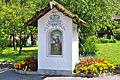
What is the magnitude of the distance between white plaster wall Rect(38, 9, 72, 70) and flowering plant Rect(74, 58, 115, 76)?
514 mm

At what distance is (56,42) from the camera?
14992 millimetres

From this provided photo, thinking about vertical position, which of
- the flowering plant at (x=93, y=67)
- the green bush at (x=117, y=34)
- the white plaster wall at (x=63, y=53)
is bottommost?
the flowering plant at (x=93, y=67)

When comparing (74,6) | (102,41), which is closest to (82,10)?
(74,6)

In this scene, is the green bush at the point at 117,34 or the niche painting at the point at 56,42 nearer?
the niche painting at the point at 56,42

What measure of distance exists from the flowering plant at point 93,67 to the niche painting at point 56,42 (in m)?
1.19

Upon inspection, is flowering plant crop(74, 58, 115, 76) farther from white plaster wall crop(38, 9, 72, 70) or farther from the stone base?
white plaster wall crop(38, 9, 72, 70)

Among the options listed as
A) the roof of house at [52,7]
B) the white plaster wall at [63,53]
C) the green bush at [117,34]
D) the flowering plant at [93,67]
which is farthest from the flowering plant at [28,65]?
the green bush at [117,34]

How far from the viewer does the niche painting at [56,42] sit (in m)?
14.9

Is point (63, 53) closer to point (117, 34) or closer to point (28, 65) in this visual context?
point (28, 65)

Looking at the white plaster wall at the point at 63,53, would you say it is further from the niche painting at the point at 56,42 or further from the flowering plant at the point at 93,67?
the flowering plant at the point at 93,67

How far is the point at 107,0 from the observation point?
62.8ft

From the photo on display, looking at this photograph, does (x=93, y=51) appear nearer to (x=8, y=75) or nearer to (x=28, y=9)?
(x=28, y=9)

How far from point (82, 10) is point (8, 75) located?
6.00 metres

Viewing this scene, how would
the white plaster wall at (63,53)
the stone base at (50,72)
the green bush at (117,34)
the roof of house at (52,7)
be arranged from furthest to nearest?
Result: the green bush at (117,34), the white plaster wall at (63,53), the stone base at (50,72), the roof of house at (52,7)
